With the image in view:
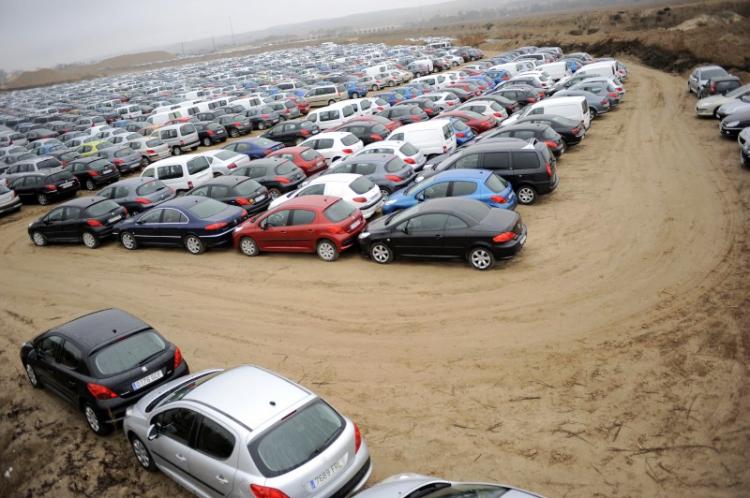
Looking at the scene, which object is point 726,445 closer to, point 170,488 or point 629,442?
point 629,442

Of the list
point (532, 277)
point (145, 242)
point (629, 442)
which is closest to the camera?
point (629, 442)

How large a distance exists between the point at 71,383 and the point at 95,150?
23419mm

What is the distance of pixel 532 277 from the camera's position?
10312 mm

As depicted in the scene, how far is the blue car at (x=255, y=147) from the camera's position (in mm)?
21156

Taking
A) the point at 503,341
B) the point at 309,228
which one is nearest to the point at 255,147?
the point at 309,228

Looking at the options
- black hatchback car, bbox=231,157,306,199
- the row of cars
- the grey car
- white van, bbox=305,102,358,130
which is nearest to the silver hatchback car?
the grey car

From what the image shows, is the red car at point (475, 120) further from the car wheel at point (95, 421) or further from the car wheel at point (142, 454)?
the car wheel at point (142, 454)

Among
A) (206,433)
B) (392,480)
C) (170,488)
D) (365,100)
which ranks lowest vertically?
(170,488)

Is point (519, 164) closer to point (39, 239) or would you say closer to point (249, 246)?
point (249, 246)

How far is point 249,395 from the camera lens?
18.8 ft

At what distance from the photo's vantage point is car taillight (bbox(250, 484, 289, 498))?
16.0 ft

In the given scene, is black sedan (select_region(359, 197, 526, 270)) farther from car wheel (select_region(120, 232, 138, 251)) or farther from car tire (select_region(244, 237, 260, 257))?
car wheel (select_region(120, 232, 138, 251))

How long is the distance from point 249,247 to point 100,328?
5.76 meters

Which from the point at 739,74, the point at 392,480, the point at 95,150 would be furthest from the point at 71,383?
the point at 739,74
